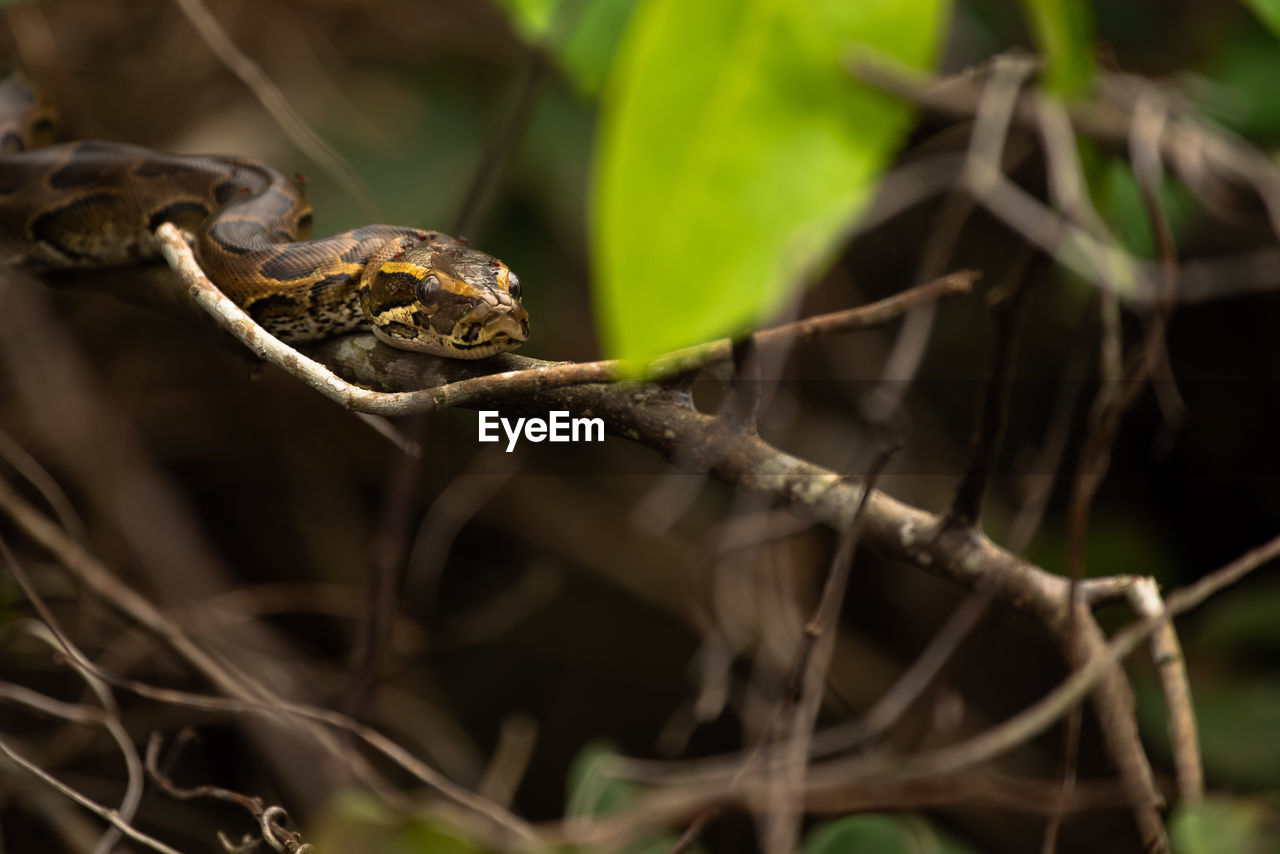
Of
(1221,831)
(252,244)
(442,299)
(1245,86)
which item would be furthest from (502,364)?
(1245,86)

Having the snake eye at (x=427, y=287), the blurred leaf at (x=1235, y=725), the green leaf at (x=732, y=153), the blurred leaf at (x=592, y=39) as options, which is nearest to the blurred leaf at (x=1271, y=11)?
the green leaf at (x=732, y=153)

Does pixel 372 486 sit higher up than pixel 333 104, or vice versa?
pixel 333 104

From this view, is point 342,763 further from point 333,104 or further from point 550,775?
point 333,104

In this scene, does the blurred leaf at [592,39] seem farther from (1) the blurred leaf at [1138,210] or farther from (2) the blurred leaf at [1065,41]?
(1) the blurred leaf at [1138,210]

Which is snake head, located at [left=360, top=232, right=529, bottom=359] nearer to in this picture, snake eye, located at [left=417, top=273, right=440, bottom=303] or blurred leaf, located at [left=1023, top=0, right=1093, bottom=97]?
snake eye, located at [left=417, top=273, right=440, bottom=303]

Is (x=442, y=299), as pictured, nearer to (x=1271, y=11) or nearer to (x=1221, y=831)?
(x=1271, y=11)

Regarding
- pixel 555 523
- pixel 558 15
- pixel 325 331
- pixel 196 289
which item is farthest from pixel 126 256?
pixel 555 523
